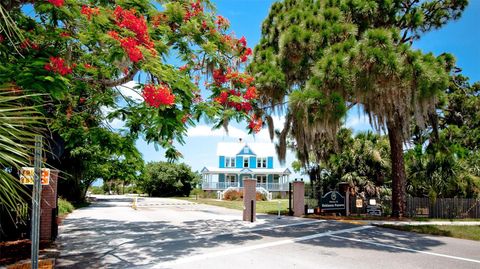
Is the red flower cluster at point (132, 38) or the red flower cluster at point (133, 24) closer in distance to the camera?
the red flower cluster at point (132, 38)

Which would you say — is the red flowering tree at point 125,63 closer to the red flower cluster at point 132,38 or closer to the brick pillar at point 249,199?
the red flower cluster at point 132,38

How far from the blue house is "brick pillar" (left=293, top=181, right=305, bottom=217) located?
28726 mm

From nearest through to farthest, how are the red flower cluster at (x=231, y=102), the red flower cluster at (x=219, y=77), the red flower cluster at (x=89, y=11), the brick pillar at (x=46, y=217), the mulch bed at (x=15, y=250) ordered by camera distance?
the red flower cluster at (x=89, y=11)
the mulch bed at (x=15, y=250)
the brick pillar at (x=46, y=217)
the red flower cluster at (x=231, y=102)
the red flower cluster at (x=219, y=77)

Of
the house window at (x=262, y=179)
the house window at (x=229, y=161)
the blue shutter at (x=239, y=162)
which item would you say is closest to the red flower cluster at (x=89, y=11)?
the blue shutter at (x=239, y=162)

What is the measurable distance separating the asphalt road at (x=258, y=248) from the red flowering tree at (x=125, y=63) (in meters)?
2.99

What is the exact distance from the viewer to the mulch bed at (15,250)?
27.0ft

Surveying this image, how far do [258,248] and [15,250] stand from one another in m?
6.38

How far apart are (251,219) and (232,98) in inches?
298

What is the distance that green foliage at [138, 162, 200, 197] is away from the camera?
57188 millimetres

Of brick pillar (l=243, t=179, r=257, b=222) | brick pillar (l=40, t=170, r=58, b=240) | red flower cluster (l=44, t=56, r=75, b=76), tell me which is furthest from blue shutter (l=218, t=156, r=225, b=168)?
red flower cluster (l=44, t=56, r=75, b=76)

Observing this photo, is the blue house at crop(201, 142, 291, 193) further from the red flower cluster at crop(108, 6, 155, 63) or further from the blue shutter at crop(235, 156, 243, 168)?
the red flower cluster at crop(108, 6, 155, 63)

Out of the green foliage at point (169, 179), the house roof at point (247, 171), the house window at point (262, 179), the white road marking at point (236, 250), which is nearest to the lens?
the white road marking at point (236, 250)

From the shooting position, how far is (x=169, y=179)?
57406 millimetres

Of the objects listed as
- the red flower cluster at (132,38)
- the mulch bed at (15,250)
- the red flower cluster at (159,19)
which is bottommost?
the mulch bed at (15,250)
